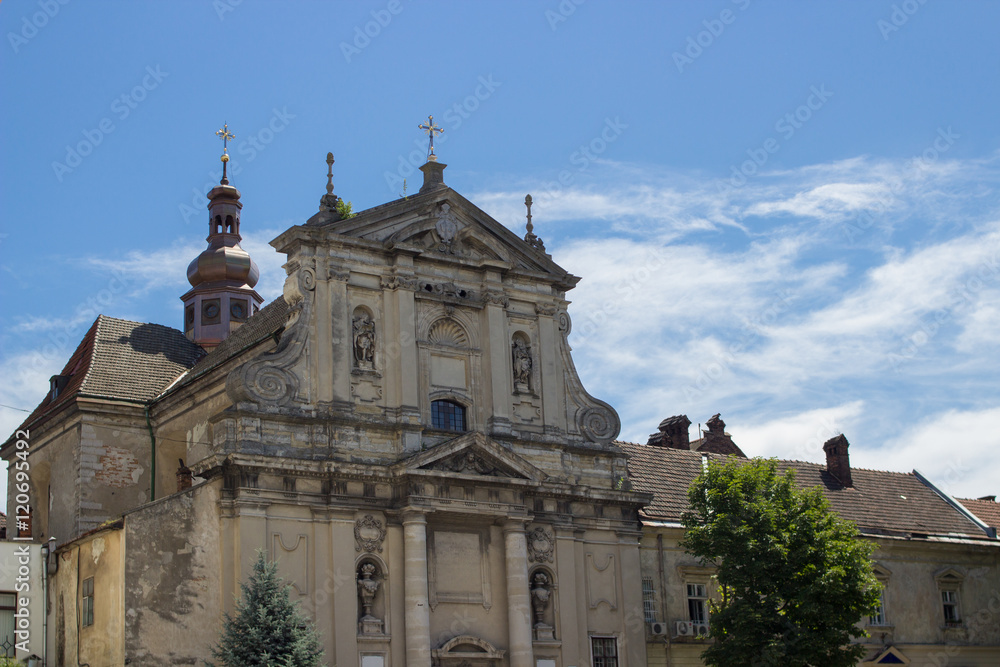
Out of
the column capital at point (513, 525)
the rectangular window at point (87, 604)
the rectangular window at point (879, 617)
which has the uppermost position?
the column capital at point (513, 525)

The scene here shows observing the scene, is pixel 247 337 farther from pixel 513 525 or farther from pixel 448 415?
pixel 513 525

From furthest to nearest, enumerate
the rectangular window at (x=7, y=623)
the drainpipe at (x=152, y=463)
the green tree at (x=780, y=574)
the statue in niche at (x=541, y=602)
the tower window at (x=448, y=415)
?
the drainpipe at (x=152, y=463), the tower window at (x=448, y=415), the statue in niche at (x=541, y=602), the green tree at (x=780, y=574), the rectangular window at (x=7, y=623)

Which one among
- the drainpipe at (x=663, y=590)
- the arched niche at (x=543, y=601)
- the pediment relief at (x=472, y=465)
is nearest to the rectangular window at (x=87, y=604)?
the pediment relief at (x=472, y=465)

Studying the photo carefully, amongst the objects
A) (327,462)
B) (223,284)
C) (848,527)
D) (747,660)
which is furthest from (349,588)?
(223,284)

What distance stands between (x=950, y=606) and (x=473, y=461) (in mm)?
17568

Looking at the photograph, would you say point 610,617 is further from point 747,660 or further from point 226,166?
point 226,166

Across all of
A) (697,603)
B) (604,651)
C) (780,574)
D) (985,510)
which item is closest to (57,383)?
(604,651)

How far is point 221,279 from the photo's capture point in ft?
165

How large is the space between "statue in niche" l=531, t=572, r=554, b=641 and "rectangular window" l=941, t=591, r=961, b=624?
566 inches

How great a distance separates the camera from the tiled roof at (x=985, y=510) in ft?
147

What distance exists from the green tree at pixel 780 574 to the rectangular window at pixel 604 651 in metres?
2.70

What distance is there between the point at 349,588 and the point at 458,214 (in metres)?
10.6

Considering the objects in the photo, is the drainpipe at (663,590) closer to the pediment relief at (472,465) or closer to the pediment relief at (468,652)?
the pediment relief at (468,652)

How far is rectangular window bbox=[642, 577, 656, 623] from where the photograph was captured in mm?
35656
